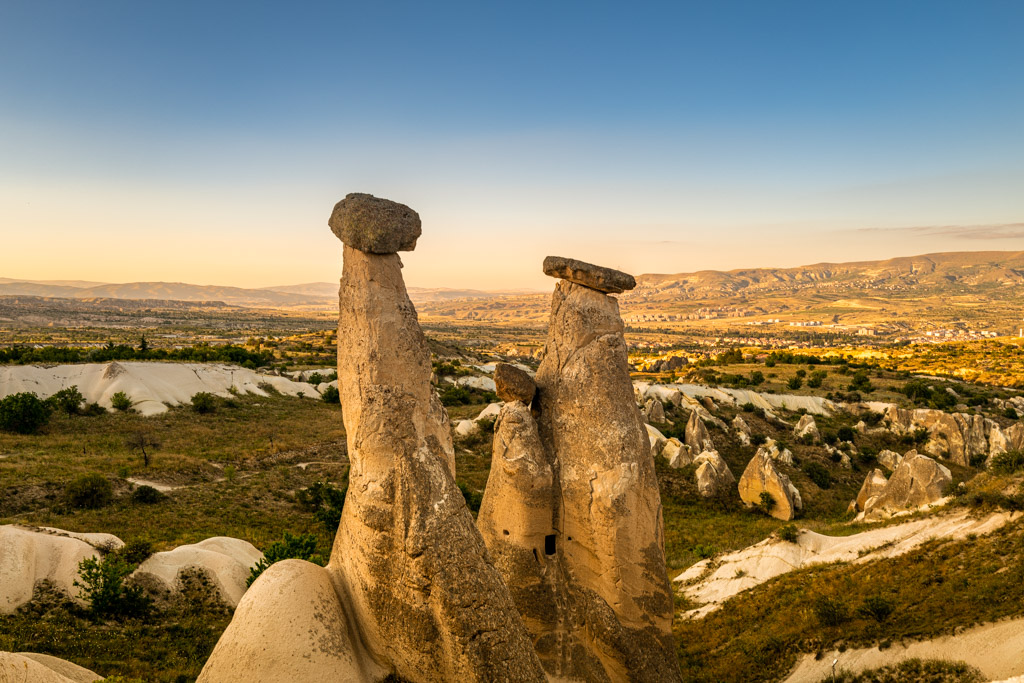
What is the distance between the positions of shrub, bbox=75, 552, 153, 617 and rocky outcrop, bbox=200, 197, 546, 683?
1107cm

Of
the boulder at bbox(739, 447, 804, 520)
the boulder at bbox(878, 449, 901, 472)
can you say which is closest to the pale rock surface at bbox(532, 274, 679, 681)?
the boulder at bbox(739, 447, 804, 520)

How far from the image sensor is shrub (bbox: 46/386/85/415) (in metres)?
42.3

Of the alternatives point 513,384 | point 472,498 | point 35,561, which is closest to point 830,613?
point 513,384

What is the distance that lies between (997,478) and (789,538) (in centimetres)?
711

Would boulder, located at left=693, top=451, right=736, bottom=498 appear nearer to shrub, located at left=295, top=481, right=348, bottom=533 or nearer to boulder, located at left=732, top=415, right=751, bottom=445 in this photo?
boulder, located at left=732, top=415, right=751, bottom=445

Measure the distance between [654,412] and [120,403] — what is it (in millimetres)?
44982

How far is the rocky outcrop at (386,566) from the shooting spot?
7207 millimetres

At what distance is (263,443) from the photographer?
133ft

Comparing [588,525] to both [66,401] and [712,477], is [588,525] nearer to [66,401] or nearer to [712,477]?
[712,477]

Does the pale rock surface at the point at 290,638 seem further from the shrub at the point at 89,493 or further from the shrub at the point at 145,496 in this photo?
the shrub at the point at 145,496

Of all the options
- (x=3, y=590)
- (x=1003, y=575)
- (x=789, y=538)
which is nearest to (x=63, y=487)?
(x=3, y=590)

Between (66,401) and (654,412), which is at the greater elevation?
A: (66,401)

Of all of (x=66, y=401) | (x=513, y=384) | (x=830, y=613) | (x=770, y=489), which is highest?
(x=513, y=384)

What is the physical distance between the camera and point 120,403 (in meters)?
44.9
